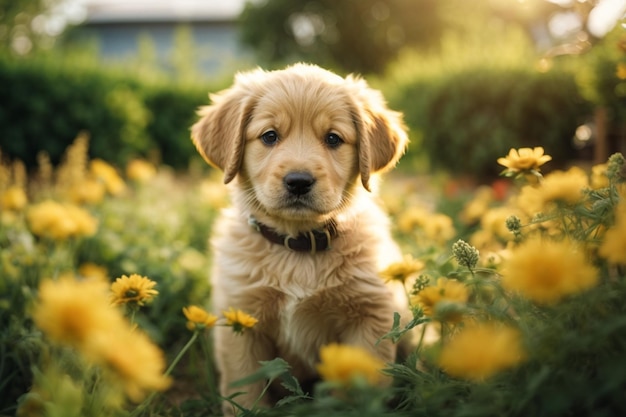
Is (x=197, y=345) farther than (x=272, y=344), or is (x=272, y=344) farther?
(x=197, y=345)

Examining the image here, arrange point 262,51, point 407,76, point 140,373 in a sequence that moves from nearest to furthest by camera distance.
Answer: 1. point 140,373
2. point 407,76
3. point 262,51

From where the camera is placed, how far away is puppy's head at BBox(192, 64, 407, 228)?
2336 millimetres

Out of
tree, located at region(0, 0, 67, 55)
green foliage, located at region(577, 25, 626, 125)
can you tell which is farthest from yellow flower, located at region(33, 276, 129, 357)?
tree, located at region(0, 0, 67, 55)

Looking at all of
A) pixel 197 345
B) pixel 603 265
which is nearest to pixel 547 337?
pixel 603 265

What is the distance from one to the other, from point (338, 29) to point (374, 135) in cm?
2314

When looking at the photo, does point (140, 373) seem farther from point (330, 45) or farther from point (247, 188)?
point (330, 45)

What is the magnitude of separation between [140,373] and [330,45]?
24631mm

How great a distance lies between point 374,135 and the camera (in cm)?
265

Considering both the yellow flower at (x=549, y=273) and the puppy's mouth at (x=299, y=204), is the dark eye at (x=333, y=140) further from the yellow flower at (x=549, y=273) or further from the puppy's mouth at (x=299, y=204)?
the yellow flower at (x=549, y=273)

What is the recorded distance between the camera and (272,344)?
2.48 m

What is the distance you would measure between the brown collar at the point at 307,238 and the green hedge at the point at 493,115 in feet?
16.9

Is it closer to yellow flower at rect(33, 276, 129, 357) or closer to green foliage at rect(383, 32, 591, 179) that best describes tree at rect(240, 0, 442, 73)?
green foliage at rect(383, 32, 591, 179)

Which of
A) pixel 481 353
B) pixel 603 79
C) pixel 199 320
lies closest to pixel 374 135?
pixel 199 320

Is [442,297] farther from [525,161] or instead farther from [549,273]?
[525,161]
